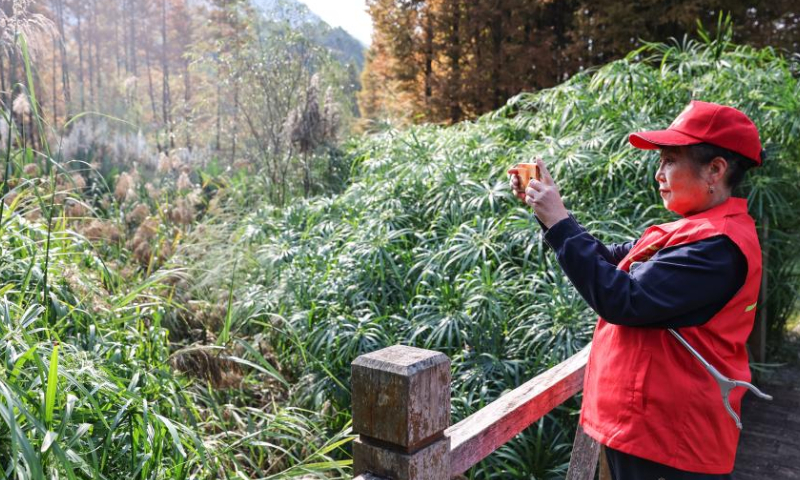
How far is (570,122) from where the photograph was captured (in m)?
4.69

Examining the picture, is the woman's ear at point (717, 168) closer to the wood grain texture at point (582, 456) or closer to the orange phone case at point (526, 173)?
the orange phone case at point (526, 173)

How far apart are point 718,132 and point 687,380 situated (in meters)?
0.52

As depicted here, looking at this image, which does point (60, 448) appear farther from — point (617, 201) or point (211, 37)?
point (211, 37)

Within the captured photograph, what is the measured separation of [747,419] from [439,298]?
2247mm

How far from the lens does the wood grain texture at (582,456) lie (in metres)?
2.00

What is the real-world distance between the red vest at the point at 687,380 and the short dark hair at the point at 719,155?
0.22 feet

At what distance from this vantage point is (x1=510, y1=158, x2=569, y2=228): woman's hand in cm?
134

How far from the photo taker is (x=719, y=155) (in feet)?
4.40

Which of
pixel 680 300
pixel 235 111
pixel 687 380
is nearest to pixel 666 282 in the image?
pixel 680 300

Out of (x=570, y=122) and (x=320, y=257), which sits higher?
(x=570, y=122)

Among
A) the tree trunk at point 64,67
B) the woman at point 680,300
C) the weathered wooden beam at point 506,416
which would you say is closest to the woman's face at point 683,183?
the woman at point 680,300

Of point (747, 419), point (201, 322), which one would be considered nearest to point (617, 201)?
point (747, 419)

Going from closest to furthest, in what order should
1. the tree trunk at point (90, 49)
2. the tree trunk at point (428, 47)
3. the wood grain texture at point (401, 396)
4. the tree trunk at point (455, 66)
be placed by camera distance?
1. the wood grain texture at point (401, 396)
2. the tree trunk at point (90, 49)
3. the tree trunk at point (455, 66)
4. the tree trunk at point (428, 47)

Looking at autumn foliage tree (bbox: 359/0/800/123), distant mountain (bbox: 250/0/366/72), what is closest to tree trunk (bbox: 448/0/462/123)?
autumn foliage tree (bbox: 359/0/800/123)
